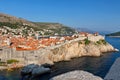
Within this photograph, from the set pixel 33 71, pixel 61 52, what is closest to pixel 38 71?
pixel 33 71

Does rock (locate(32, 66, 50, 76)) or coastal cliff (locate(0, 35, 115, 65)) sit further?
coastal cliff (locate(0, 35, 115, 65))

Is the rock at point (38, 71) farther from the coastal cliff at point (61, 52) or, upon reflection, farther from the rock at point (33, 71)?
the coastal cliff at point (61, 52)

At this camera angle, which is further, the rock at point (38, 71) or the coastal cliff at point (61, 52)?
the coastal cliff at point (61, 52)

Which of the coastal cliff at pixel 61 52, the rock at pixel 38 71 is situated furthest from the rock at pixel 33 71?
the coastal cliff at pixel 61 52

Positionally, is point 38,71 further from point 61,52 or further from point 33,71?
point 61,52

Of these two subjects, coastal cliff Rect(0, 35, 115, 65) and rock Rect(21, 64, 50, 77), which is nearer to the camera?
rock Rect(21, 64, 50, 77)

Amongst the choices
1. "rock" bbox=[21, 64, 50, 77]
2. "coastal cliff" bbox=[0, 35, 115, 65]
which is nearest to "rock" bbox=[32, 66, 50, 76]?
"rock" bbox=[21, 64, 50, 77]

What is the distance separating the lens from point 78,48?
10325 centimetres

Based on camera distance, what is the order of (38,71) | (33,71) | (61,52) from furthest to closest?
(61,52) < (33,71) < (38,71)

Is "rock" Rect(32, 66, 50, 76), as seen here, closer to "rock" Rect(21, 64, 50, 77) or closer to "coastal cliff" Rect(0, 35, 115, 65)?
"rock" Rect(21, 64, 50, 77)

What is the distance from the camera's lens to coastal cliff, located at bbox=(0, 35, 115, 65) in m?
76.6

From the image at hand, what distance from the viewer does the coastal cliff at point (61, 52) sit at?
251ft

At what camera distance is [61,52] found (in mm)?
92062

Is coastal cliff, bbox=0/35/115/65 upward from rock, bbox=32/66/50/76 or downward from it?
upward
